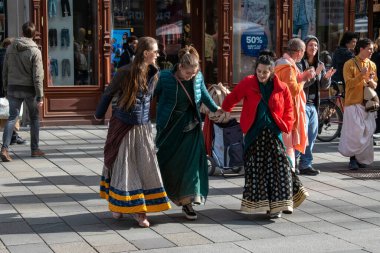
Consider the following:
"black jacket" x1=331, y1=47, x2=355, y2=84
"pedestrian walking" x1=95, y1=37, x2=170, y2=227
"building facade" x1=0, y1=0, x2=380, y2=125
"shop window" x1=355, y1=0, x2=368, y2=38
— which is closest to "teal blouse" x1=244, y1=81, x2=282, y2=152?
"pedestrian walking" x1=95, y1=37, x2=170, y2=227

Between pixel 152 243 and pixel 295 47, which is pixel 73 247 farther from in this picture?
pixel 295 47

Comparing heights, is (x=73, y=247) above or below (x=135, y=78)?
below

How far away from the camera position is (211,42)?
53.6 feet

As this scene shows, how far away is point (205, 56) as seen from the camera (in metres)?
16.5

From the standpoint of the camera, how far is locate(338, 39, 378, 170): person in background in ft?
35.2

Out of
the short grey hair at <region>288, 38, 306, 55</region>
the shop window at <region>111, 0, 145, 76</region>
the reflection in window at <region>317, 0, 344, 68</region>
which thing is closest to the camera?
the short grey hair at <region>288, 38, 306, 55</region>

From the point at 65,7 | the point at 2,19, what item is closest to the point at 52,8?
the point at 65,7

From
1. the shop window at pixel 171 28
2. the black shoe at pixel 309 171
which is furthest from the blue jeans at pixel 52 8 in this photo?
the black shoe at pixel 309 171

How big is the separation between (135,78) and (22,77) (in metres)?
4.23

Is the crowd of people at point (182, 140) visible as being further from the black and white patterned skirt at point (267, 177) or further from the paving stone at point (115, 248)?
the paving stone at point (115, 248)

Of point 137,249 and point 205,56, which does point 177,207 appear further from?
point 205,56

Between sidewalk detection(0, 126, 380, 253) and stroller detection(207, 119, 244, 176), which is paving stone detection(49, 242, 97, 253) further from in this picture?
stroller detection(207, 119, 244, 176)

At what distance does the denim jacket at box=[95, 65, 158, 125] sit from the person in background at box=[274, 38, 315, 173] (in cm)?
176

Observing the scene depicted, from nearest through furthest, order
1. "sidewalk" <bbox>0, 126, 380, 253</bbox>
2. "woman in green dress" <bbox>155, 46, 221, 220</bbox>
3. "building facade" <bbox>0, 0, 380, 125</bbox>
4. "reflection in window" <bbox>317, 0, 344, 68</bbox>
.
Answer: "sidewalk" <bbox>0, 126, 380, 253</bbox>, "woman in green dress" <bbox>155, 46, 221, 220</bbox>, "building facade" <bbox>0, 0, 380, 125</bbox>, "reflection in window" <bbox>317, 0, 344, 68</bbox>
